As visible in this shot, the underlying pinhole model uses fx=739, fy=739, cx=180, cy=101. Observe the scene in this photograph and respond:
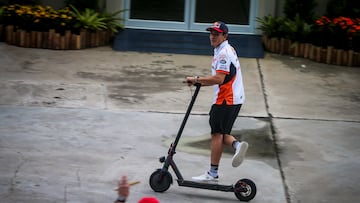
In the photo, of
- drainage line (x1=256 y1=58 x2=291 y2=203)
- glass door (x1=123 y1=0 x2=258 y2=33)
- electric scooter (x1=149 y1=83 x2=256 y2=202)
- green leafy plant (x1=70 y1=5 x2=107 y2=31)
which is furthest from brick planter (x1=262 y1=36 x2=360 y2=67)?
electric scooter (x1=149 y1=83 x2=256 y2=202)

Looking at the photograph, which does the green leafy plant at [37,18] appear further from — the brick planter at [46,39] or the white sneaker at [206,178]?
the white sneaker at [206,178]

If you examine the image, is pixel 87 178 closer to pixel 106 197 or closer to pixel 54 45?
pixel 106 197

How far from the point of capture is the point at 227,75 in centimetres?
694

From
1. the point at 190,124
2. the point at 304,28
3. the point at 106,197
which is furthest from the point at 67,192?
the point at 304,28

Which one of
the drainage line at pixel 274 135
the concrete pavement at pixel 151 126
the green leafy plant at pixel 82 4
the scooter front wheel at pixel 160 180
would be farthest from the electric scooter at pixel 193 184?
the green leafy plant at pixel 82 4

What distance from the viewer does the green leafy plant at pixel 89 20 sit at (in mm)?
12648

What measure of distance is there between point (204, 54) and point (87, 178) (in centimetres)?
582

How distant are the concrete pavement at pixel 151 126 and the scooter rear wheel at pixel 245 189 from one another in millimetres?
151

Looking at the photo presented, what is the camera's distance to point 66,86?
10.5 meters

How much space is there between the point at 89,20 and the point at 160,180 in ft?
20.5

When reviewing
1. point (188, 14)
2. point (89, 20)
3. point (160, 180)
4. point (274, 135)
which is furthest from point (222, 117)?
point (188, 14)

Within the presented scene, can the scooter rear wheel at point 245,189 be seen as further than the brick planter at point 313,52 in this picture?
No

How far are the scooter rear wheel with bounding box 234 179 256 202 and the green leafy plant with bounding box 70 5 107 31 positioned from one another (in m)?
6.55

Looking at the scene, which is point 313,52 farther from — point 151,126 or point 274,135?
point 151,126
